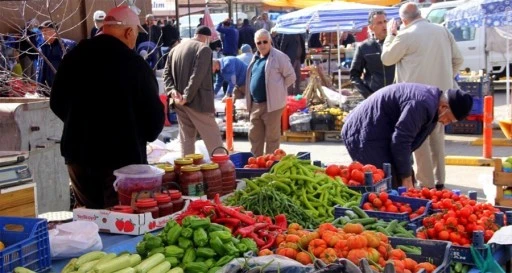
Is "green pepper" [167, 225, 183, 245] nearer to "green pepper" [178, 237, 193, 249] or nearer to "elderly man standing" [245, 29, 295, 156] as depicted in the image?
"green pepper" [178, 237, 193, 249]

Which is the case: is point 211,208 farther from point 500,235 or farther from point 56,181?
point 56,181

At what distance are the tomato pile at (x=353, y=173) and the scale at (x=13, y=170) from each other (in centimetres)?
215

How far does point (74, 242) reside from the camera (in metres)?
3.75

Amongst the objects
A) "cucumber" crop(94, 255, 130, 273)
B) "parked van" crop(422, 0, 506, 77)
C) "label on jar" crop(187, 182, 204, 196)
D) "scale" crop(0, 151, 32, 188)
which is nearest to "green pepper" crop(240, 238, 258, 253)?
"cucumber" crop(94, 255, 130, 273)

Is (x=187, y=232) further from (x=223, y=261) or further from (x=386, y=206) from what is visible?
(x=386, y=206)

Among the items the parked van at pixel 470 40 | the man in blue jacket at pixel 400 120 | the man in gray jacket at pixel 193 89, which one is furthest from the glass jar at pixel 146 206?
the parked van at pixel 470 40

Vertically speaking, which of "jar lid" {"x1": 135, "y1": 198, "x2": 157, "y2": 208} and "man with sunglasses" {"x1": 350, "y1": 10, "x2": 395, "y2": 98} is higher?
"man with sunglasses" {"x1": 350, "y1": 10, "x2": 395, "y2": 98}

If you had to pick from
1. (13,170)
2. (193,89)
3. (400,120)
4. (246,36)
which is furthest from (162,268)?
(246,36)

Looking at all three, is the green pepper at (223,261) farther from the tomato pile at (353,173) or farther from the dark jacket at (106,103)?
the tomato pile at (353,173)

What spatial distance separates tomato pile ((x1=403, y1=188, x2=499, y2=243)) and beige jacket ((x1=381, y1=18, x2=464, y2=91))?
3754mm

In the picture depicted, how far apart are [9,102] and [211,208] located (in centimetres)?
375

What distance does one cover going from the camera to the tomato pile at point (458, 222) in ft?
14.8

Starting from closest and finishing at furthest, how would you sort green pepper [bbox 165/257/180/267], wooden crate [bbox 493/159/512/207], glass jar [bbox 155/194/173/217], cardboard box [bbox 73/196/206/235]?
green pepper [bbox 165/257/180/267] < cardboard box [bbox 73/196/206/235] < glass jar [bbox 155/194/173/217] < wooden crate [bbox 493/159/512/207]

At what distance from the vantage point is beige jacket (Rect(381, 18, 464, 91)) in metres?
8.51
